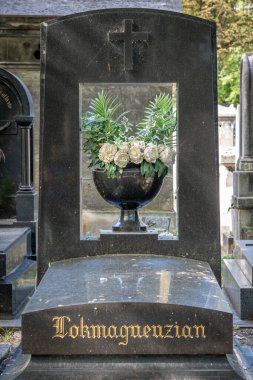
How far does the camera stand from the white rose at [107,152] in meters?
5.53

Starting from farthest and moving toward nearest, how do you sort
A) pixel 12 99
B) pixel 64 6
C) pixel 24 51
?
pixel 64 6 < pixel 24 51 < pixel 12 99

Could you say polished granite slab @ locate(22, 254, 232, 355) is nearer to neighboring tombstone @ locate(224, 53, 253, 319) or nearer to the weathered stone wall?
neighboring tombstone @ locate(224, 53, 253, 319)

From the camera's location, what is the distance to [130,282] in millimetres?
4664

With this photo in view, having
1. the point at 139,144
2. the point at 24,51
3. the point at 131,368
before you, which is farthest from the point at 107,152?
the point at 24,51

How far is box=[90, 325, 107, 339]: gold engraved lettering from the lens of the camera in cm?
417

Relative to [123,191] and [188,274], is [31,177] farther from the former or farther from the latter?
[188,274]

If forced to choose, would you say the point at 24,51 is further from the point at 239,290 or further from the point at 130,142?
the point at 130,142

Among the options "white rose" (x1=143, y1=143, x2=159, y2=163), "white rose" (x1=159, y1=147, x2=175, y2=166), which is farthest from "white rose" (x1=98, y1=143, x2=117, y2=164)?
"white rose" (x1=159, y1=147, x2=175, y2=166)

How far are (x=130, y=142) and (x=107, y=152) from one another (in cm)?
22

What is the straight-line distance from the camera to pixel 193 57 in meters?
5.63

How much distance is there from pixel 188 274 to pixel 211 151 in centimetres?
108

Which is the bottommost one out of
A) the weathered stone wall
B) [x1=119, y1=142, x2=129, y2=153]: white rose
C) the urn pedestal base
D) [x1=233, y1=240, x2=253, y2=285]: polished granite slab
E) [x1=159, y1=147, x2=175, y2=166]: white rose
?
[x1=233, y1=240, x2=253, y2=285]: polished granite slab

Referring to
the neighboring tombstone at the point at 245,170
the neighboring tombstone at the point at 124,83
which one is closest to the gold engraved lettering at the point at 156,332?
the neighboring tombstone at the point at 124,83

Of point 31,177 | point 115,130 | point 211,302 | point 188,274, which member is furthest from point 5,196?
point 211,302
